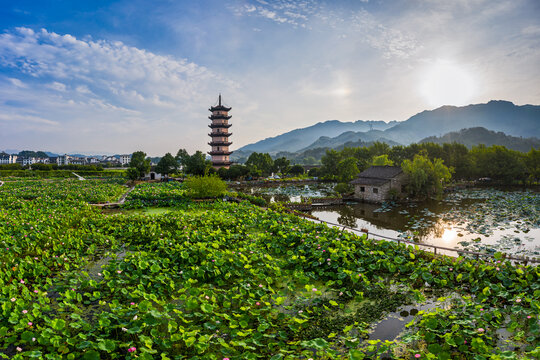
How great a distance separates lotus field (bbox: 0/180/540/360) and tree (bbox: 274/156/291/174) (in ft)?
139

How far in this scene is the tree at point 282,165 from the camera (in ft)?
172

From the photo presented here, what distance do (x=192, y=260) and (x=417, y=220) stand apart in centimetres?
1443

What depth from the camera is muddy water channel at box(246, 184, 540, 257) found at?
11.9m

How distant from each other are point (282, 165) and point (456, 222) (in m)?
37.8

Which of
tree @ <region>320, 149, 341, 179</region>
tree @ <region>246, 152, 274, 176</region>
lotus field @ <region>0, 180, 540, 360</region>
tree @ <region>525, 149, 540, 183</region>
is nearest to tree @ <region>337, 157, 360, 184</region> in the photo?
tree @ <region>320, 149, 341, 179</region>

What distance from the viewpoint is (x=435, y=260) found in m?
7.46

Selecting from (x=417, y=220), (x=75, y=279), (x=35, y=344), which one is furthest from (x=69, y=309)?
(x=417, y=220)

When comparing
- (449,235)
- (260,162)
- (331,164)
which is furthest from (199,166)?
(449,235)

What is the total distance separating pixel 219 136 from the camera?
49.0 meters

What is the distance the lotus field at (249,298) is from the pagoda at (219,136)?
3884 centimetres

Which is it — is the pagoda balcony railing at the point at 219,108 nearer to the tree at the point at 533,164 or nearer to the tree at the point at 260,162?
the tree at the point at 260,162

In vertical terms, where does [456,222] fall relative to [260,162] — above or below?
below

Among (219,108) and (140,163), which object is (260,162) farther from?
(140,163)

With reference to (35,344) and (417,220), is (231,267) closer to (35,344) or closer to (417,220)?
(35,344)
